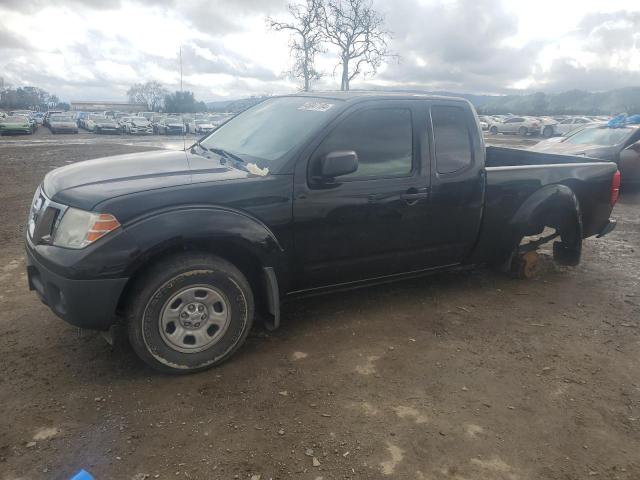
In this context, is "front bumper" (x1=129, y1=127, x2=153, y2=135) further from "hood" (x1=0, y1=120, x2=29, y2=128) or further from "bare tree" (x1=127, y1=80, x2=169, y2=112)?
"bare tree" (x1=127, y1=80, x2=169, y2=112)

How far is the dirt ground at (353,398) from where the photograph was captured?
248 cm

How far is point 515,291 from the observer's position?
4.90 meters

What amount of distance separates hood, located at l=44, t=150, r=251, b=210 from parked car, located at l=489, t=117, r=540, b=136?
A: 38394 mm

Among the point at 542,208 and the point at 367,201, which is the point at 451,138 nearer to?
the point at 367,201

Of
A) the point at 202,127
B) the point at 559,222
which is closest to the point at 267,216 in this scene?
the point at 559,222

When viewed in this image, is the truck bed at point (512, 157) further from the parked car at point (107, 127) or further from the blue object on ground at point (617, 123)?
the parked car at point (107, 127)

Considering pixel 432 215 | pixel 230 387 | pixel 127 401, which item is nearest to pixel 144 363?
pixel 127 401

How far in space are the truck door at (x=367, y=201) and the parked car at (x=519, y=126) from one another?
123ft

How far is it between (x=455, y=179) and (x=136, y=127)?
3428cm

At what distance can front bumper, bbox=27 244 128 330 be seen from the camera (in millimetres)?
2863

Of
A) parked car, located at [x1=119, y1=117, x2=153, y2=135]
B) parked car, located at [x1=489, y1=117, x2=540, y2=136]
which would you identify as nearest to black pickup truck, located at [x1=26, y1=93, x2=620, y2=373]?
parked car, located at [x1=119, y1=117, x2=153, y2=135]

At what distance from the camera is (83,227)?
9.46 ft

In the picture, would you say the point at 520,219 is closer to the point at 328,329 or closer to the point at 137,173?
the point at 328,329

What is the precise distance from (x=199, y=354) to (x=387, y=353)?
4.34ft
